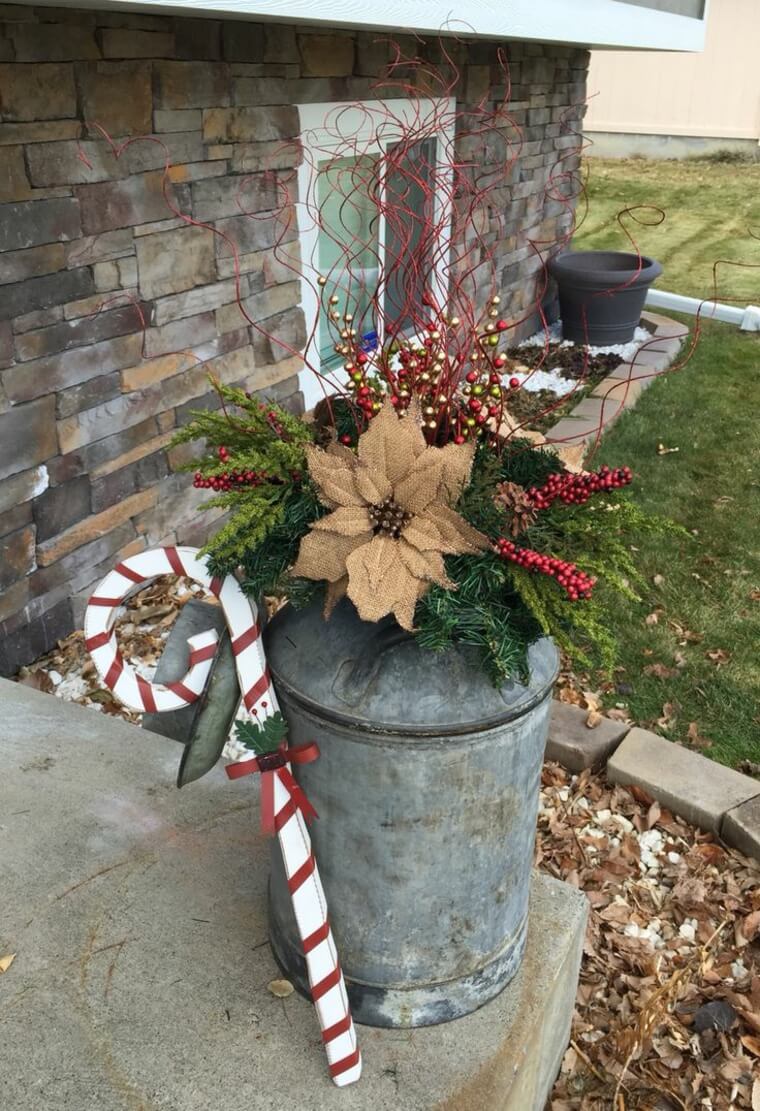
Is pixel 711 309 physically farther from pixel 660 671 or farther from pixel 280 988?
pixel 280 988

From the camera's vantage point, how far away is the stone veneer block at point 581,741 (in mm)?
3338

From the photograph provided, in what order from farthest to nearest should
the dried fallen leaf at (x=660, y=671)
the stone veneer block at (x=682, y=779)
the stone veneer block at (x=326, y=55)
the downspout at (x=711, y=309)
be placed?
the downspout at (x=711, y=309)
the stone veneer block at (x=326, y=55)
the dried fallen leaf at (x=660, y=671)
the stone veneer block at (x=682, y=779)

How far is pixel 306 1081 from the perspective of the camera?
179cm

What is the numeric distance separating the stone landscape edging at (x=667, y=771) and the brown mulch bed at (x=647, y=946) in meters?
0.04

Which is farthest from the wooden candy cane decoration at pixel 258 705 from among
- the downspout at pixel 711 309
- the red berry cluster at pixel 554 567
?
the downspout at pixel 711 309

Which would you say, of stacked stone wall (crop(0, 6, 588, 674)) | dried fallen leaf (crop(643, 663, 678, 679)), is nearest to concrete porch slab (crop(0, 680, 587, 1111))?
stacked stone wall (crop(0, 6, 588, 674))

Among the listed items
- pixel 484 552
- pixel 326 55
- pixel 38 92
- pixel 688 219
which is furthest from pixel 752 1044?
pixel 688 219

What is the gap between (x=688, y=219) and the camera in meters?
12.4

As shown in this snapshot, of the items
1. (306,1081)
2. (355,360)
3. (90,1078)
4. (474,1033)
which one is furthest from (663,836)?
(355,360)

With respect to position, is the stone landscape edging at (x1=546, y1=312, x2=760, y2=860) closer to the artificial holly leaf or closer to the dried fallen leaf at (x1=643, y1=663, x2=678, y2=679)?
the dried fallen leaf at (x1=643, y1=663, x2=678, y2=679)

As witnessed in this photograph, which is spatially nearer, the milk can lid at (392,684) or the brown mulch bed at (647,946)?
the milk can lid at (392,684)

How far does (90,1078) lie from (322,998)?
0.47 metres

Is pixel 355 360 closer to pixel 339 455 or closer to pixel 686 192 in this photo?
pixel 339 455

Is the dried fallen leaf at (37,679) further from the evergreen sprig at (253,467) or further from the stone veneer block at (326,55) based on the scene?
the stone veneer block at (326,55)
